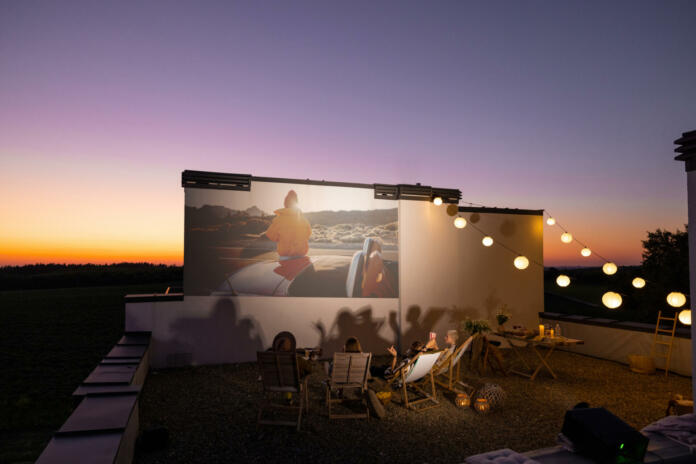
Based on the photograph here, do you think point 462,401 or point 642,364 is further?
point 642,364

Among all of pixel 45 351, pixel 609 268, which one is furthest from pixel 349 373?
pixel 45 351

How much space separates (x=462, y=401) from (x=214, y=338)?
4.87m

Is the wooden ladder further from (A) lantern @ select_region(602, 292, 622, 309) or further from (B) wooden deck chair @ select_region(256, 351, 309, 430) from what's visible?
(B) wooden deck chair @ select_region(256, 351, 309, 430)

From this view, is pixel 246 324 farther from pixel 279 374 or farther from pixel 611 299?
pixel 611 299

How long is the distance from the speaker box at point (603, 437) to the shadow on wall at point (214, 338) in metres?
6.18

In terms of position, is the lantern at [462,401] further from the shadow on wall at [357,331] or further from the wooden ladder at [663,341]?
the wooden ladder at [663,341]

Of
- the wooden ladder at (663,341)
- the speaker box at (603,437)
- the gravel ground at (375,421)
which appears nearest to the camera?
the speaker box at (603,437)

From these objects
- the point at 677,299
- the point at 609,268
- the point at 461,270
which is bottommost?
the point at 677,299

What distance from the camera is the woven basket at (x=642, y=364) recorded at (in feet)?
23.3

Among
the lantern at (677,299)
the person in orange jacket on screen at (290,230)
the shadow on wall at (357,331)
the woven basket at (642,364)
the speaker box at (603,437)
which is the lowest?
the woven basket at (642,364)

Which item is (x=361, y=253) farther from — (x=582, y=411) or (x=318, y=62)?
(x=582, y=411)

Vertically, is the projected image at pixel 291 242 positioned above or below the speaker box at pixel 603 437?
above

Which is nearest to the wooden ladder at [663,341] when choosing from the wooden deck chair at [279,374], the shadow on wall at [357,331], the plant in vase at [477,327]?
the plant in vase at [477,327]

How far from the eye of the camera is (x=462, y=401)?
17.7ft
